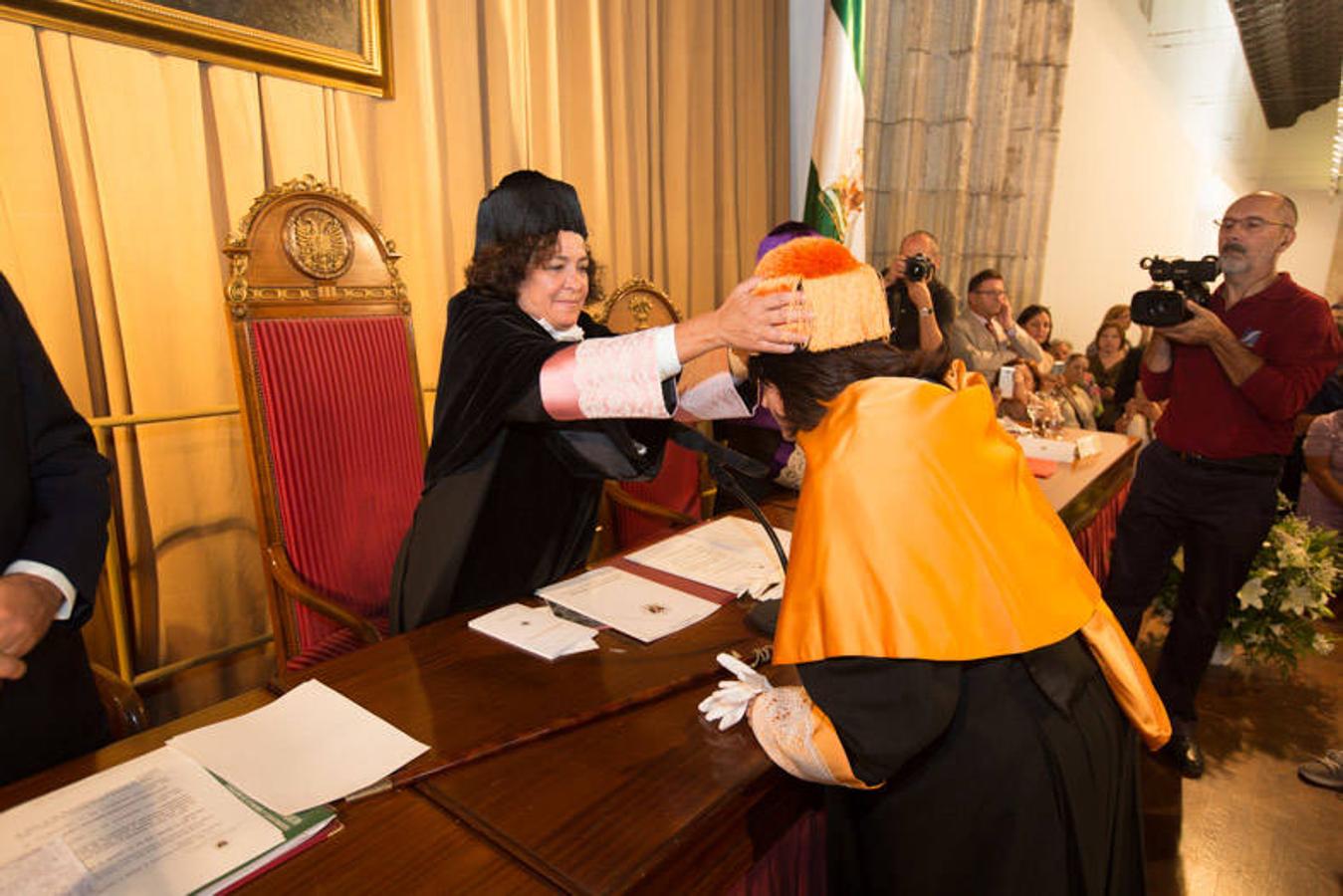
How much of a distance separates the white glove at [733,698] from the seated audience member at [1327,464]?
155 inches

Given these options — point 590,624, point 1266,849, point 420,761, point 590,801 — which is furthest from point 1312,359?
point 420,761


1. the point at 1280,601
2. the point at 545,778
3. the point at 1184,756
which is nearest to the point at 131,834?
the point at 545,778

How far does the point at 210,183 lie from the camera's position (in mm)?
2303

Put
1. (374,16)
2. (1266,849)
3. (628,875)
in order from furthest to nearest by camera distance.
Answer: (374,16)
(1266,849)
(628,875)

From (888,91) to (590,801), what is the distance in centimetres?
499

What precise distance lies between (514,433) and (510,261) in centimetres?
39

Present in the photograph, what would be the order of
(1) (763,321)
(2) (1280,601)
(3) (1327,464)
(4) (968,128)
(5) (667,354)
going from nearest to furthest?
1. (1) (763,321)
2. (5) (667,354)
3. (2) (1280,601)
4. (3) (1327,464)
5. (4) (968,128)

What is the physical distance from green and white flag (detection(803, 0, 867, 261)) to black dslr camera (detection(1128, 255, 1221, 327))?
1684 mm

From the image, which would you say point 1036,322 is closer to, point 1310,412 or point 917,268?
point 1310,412

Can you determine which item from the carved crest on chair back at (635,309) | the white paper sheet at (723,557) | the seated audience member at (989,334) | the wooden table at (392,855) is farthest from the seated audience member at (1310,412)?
the wooden table at (392,855)

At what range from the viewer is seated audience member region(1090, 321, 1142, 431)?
508 cm

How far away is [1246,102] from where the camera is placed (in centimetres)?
674

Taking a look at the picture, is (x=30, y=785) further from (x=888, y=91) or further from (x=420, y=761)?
(x=888, y=91)

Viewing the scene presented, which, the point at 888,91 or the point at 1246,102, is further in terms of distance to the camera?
the point at 1246,102
